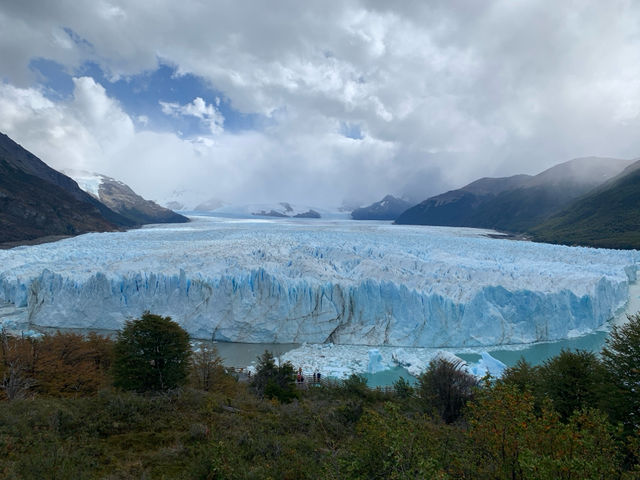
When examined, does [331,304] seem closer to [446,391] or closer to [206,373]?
[206,373]

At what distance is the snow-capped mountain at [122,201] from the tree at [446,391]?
104 m

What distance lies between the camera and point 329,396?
10.5 meters

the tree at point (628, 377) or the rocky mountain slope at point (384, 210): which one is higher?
the rocky mountain slope at point (384, 210)

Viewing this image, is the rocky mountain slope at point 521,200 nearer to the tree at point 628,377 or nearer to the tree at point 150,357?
the tree at point 628,377

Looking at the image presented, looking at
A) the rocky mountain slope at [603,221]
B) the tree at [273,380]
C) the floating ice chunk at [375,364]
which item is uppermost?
the rocky mountain slope at [603,221]

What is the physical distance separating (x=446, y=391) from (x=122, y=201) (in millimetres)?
124225

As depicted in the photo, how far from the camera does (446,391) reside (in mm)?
9883

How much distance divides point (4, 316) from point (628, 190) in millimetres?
97059

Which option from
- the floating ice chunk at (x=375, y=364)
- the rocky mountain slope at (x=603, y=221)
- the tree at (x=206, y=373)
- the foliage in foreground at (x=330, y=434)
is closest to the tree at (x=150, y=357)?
the foliage in foreground at (x=330, y=434)

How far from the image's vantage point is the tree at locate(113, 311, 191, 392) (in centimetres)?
816

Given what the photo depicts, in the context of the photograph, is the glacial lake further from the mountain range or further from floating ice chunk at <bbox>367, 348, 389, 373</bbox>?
the mountain range

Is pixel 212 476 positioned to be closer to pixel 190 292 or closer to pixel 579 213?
pixel 190 292

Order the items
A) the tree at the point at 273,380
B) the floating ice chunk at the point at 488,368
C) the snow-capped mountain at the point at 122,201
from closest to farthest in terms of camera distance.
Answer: the tree at the point at 273,380
the floating ice chunk at the point at 488,368
the snow-capped mountain at the point at 122,201

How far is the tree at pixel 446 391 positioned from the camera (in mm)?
9594
